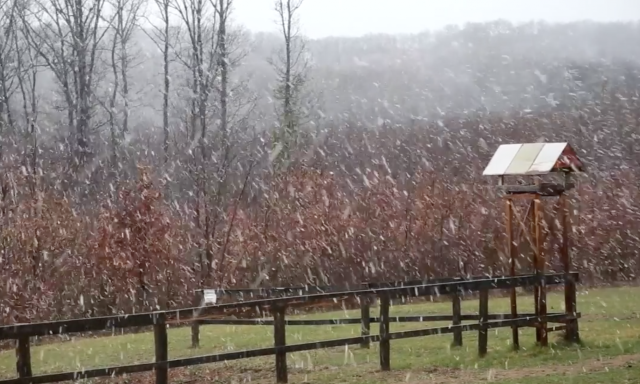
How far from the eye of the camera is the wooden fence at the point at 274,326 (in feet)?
23.2

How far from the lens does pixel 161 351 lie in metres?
7.52

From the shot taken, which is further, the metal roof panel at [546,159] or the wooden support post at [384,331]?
the metal roof panel at [546,159]

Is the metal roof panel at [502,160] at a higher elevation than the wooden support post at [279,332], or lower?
higher

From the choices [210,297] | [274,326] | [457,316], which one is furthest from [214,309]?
[210,297]

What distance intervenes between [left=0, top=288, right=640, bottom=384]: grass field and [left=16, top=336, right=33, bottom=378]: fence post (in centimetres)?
277

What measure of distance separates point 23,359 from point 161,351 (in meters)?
1.24

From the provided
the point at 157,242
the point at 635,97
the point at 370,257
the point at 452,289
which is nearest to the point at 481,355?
the point at 452,289

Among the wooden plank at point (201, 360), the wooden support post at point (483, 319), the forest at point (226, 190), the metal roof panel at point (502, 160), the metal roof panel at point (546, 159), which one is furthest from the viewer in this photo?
the forest at point (226, 190)

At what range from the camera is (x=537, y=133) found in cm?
5044

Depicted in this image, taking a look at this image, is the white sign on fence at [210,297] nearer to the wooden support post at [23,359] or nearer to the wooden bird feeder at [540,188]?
the wooden bird feeder at [540,188]

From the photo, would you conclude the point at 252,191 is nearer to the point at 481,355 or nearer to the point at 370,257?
the point at 370,257

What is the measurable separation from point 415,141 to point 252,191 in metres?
21.1

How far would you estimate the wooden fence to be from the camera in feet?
23.2

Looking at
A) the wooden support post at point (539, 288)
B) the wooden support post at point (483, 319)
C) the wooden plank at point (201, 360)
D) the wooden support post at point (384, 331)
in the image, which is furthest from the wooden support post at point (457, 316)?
the wooden support post at point (384, 331)
